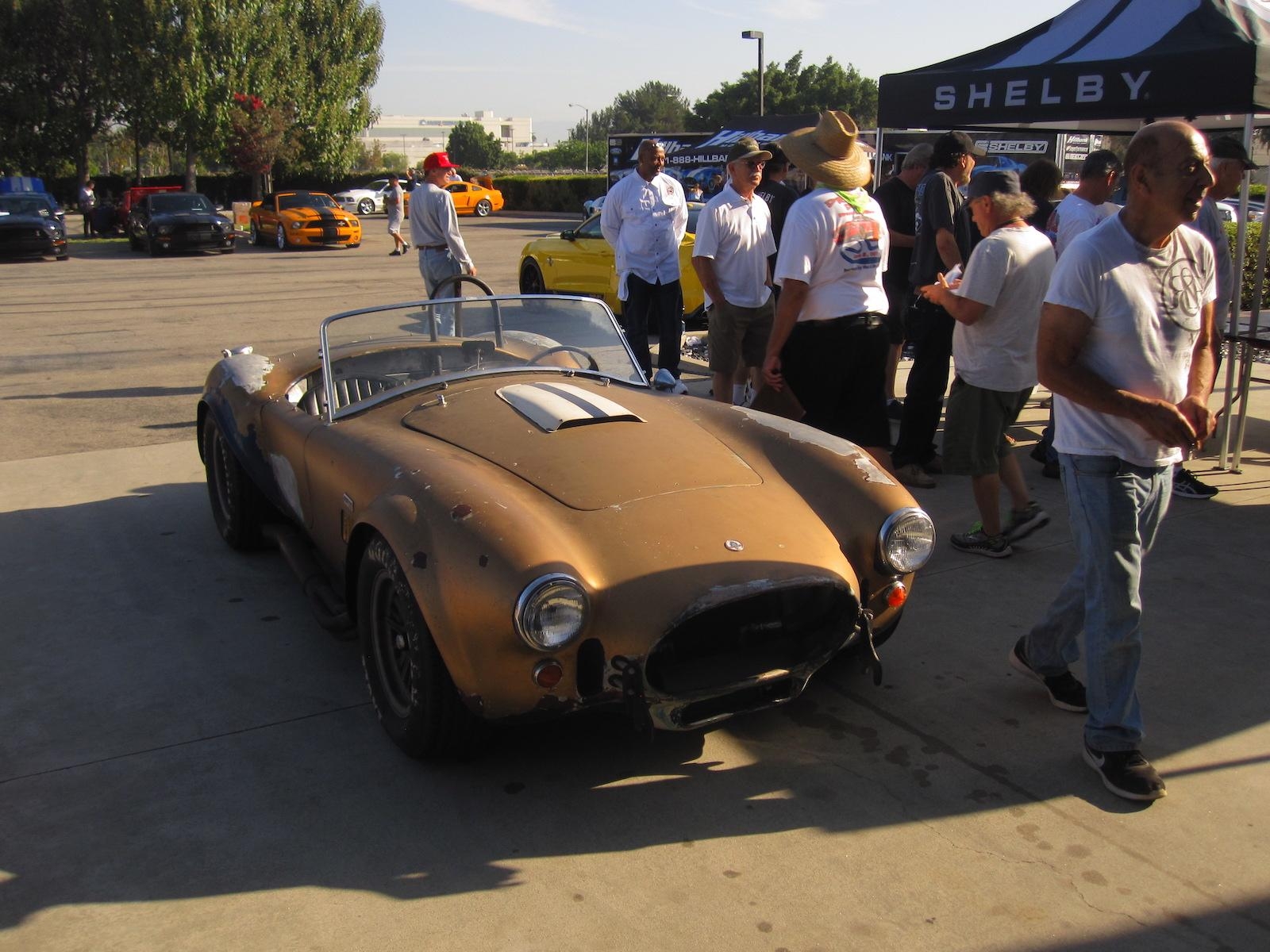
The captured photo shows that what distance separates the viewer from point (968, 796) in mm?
3176

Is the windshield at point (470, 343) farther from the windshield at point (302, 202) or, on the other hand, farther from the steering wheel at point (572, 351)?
the windshield at point (302, 202)

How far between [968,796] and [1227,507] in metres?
3.53

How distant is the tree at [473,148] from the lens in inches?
5089

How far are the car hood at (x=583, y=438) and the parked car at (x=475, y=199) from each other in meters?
39.7

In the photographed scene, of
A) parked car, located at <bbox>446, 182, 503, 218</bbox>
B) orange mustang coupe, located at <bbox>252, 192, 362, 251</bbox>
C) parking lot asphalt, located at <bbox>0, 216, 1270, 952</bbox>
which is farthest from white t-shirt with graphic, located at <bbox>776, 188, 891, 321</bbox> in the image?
parked car, located at <bbox>446, 182, 503, 218</bbox>

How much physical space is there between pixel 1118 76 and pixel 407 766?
18.7 ft

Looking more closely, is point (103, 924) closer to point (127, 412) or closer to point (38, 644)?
point (38, 644)

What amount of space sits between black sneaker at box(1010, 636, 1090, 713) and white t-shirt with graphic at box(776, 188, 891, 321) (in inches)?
82.0

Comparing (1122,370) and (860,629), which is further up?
(1122,370)

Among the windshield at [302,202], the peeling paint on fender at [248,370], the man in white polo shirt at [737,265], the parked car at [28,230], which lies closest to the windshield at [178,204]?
the windshield at [302,202]

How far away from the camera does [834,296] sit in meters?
5.25

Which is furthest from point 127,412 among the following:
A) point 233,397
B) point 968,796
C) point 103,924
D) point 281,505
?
point 968,796

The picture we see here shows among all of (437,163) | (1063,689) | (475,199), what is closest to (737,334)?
(437,163)

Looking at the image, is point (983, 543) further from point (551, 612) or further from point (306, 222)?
point (306, 222)
